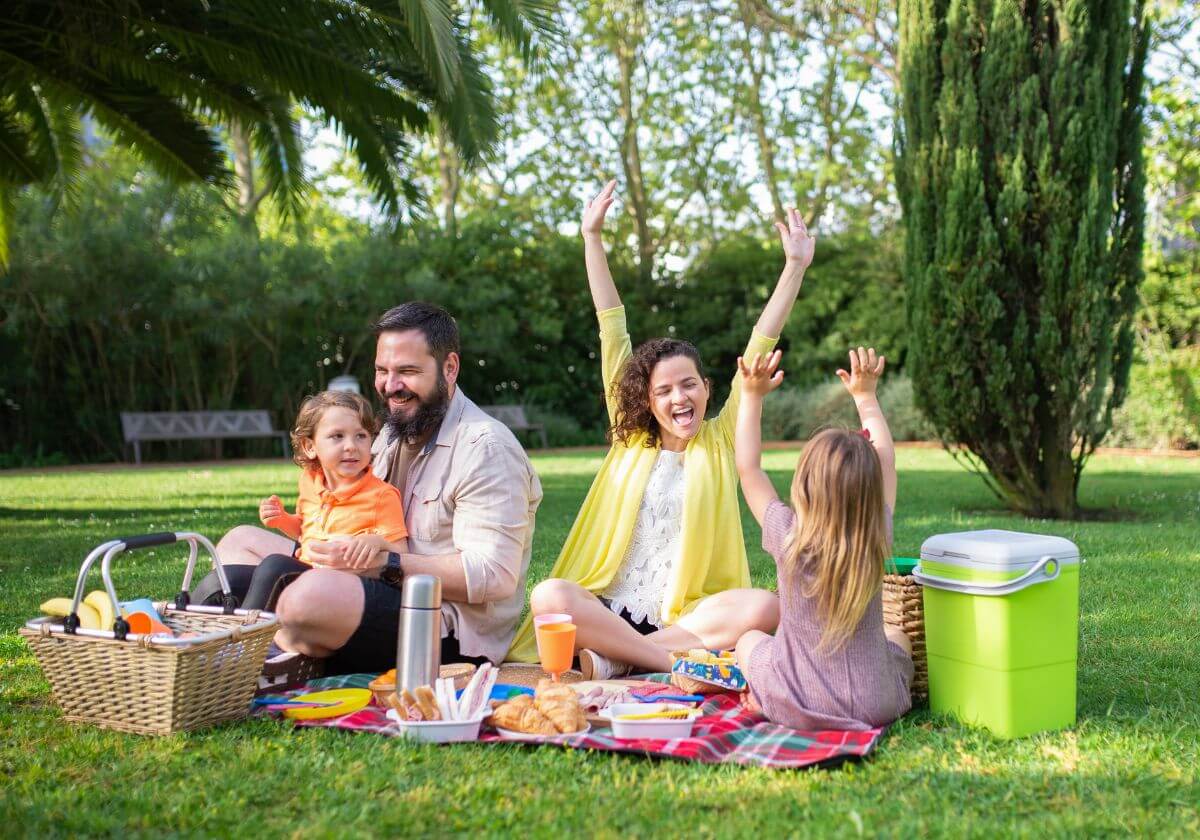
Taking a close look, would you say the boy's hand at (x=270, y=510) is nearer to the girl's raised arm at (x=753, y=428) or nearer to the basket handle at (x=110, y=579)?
the basket handle at (x=110, y=579)

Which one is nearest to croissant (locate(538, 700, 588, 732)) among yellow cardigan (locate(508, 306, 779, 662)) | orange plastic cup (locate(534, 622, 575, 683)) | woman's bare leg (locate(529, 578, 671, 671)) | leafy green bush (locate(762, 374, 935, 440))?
orange plastic cup (locate(534, 622, 575, 683))

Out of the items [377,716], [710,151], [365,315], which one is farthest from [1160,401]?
[377,716]

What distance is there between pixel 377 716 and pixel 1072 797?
2.01m

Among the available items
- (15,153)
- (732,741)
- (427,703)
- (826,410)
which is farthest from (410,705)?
(826,410)

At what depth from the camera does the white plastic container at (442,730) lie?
3145 mm

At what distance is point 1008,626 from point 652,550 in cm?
139

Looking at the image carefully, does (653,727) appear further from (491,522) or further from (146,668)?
(146,668)

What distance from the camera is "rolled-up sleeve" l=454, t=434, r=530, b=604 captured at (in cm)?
378

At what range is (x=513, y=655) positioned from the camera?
4160 millimetres

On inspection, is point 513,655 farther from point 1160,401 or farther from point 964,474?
point 1160,401

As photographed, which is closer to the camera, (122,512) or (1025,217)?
(1025,217)

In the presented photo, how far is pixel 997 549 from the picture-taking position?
10.4ft

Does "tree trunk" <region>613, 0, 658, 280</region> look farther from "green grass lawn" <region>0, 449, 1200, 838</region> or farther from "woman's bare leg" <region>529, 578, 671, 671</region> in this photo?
"green grass lawn" <region>0, 449, 1200, 838</region>

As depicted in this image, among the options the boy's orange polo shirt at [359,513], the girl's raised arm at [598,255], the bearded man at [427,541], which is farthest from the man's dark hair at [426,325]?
the girl's raised arm at [598,255]
